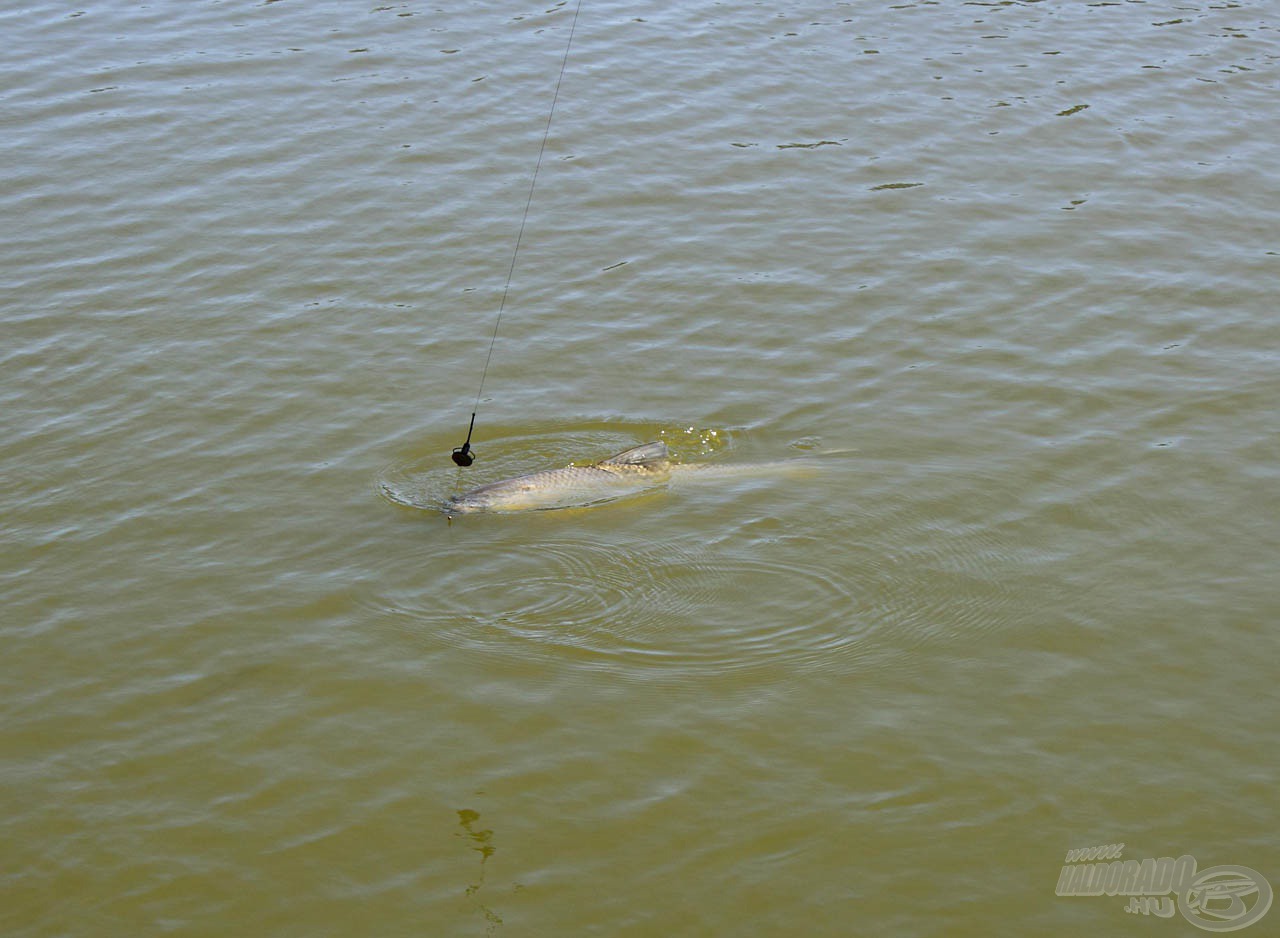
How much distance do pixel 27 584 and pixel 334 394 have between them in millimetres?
2281

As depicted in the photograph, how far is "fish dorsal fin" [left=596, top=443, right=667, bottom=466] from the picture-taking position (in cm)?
792

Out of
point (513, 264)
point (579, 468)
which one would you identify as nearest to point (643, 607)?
point (579, 468)

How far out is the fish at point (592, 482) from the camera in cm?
767

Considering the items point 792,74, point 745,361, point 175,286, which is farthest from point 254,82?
point 745,361

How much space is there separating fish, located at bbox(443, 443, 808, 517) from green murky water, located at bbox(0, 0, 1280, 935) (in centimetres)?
12

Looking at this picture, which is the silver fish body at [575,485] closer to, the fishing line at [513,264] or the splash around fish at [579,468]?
the splash around fish at [579,468]

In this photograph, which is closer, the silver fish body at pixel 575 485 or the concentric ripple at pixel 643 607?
the concentric ripple at pixel 643 607

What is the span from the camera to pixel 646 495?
7.85 metres

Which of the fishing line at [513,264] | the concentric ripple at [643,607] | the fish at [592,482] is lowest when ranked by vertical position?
the concentric ripple at [643,607]

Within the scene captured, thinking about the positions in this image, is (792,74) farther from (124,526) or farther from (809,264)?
(124,526)

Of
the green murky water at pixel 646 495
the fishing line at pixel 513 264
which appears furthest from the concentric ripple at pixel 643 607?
the fishing line at pixel 513 264

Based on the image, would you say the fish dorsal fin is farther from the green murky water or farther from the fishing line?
the fishing line

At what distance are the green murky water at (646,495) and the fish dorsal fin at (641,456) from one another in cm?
27

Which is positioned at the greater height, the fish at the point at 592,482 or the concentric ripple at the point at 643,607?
the fish at the point at 592,482
